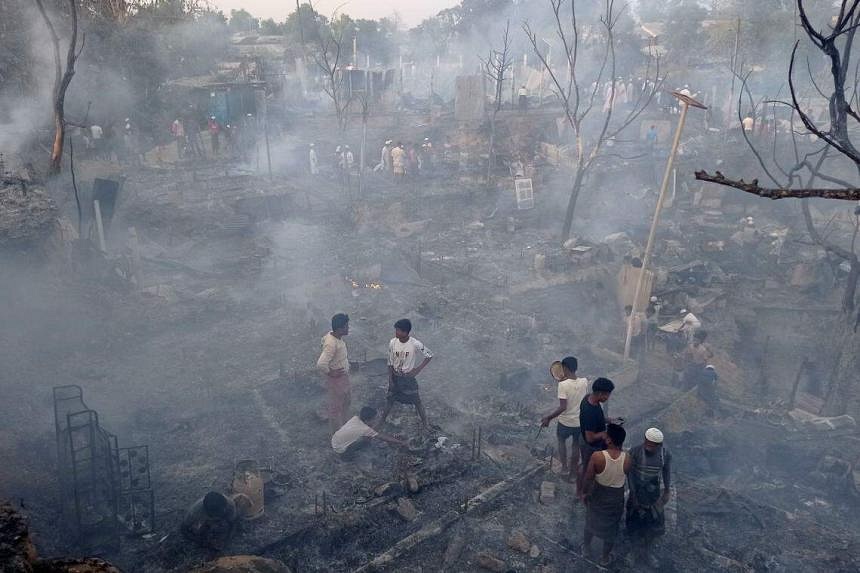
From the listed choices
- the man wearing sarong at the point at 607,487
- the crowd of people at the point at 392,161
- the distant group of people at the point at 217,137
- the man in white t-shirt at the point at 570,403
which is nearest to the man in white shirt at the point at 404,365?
the man in white t-shirt at the point at 570,403

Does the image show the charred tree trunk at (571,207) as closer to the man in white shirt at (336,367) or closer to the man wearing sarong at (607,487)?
the man in white shirt at (336,367)

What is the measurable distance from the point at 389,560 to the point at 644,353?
6550 mm

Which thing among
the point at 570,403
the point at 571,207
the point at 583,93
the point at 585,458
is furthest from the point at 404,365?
the point at 583,93

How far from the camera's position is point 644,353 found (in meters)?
10.4

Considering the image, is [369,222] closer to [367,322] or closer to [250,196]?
[250,196]

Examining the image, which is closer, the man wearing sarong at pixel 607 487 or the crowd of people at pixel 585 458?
the man wearing sarong at pixel 607 487

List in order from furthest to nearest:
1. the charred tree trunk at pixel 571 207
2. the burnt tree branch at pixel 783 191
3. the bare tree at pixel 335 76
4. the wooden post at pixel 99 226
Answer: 1. the bare tree at pixel 335 76
2. the charred tree trunk at pixel 571 207
3. the wooden post at pixel 99 226
4. the burnt tree branch at pixel 783 191

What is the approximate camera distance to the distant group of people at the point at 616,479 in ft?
16.3

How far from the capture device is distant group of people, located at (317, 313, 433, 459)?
23.1 ft

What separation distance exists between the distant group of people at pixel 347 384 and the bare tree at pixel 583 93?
8011mm

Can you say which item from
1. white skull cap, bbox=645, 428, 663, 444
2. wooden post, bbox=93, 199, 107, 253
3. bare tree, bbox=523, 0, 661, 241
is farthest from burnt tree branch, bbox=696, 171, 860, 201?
wooden post, bbox=93, 199, 107, 253

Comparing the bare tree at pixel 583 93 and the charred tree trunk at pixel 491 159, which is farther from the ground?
the bare tree at pixel 583 93

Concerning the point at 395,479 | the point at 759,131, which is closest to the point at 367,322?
the point at 395,479

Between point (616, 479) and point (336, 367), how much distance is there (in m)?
3.63
